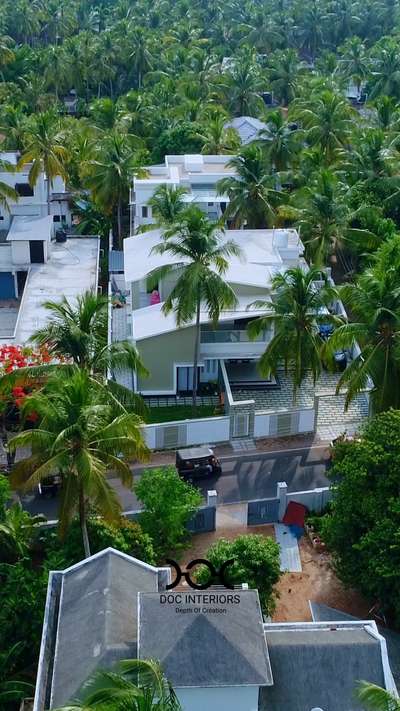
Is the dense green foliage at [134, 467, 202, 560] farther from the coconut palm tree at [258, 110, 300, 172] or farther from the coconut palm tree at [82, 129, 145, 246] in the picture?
the coconut palm tree at [258, 110, 300, 172]

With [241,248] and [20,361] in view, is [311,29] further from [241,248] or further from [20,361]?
[20,361]

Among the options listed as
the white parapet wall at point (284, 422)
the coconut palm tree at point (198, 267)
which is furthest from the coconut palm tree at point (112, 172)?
the white parapet wall at point (284, 422)

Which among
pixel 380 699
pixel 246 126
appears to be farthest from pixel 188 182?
pixel 380 699

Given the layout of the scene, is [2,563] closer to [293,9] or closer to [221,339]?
[221,339]

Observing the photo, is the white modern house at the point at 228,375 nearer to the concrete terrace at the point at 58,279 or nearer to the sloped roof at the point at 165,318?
the sloped roof at the point at 165,318

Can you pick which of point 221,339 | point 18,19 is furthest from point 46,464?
point 18,19

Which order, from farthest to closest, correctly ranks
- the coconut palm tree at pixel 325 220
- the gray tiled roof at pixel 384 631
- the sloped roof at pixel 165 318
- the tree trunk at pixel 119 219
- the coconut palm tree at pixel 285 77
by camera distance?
the coconut palm tree at pixel 285 77, the tree trunk at pixel 119 219, the coconut palm tree at pixel 325 220, the sloped roof at pixel 165 318, the gray tiled roof at pixel 384 631
